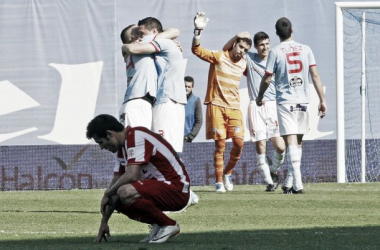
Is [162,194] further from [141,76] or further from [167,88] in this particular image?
[167,88]

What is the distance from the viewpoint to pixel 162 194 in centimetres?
788

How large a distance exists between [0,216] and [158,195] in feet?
10.5

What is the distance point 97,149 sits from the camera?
18219 mm

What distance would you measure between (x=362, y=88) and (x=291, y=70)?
206 inches

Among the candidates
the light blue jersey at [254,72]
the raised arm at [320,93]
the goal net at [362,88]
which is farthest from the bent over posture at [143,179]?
the goal net at [362,88]

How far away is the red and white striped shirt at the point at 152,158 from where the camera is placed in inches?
302

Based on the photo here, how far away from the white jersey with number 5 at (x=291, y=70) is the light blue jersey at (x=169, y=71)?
2.73 meters

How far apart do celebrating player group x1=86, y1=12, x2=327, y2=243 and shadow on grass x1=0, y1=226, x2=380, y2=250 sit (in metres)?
0.21

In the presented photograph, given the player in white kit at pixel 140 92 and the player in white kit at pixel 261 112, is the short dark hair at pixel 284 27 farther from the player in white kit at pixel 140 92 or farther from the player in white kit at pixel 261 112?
the player in white kit at pixel 140 92

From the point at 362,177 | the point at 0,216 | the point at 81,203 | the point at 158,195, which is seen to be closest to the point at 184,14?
the point at 362,177

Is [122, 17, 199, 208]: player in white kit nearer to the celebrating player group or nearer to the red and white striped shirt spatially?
the celebrating player group

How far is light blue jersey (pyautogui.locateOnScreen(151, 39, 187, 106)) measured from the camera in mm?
10562

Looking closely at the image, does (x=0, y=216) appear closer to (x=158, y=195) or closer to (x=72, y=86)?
(x=158, y=195)

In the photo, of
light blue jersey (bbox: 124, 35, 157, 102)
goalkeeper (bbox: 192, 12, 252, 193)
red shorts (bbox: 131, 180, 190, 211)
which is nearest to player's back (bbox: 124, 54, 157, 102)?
light blue jersey (bbox: 124, 35, 157, 102)
